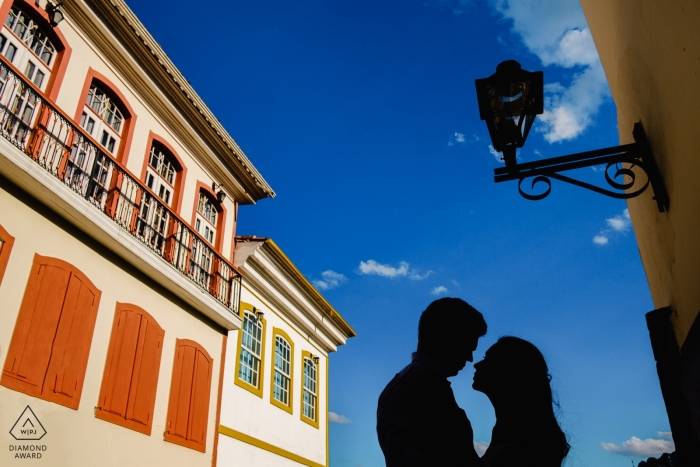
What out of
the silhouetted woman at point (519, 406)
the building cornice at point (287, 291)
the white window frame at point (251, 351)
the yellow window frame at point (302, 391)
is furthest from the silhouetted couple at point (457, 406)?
the yellow window frame at point (302, 391)

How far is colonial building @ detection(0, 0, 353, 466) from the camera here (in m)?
6.43

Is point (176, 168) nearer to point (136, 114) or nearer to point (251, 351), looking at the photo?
point (136, 114)

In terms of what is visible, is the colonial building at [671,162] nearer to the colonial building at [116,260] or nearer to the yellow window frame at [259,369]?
the colonial building at [116,260]

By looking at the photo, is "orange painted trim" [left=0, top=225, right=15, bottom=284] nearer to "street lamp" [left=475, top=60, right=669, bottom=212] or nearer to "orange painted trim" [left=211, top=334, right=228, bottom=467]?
"orange painted trim" [left=211, top=334, right=228, bottom=467]

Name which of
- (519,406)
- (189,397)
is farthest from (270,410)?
(519,406)

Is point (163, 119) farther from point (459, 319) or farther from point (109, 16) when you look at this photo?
point (459, 319)

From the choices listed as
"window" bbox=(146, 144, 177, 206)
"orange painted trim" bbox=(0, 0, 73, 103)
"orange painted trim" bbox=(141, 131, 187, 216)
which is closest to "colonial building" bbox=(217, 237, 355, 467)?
"orange painted trim" bbox=(141, 131, 187, 216)

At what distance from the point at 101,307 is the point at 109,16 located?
15.8ft

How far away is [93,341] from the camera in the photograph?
7316 mm

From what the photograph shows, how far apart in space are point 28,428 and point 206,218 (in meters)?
5.83

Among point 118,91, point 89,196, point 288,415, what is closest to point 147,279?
point 89,196

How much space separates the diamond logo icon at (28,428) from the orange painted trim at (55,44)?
4.17 metres

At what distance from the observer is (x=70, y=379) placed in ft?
22.2

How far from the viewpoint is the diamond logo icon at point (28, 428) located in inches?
234
